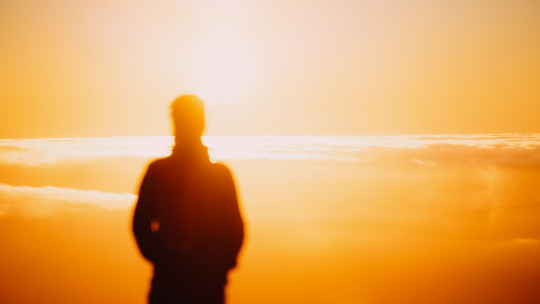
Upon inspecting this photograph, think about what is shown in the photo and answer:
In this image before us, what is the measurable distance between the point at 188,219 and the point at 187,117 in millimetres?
570

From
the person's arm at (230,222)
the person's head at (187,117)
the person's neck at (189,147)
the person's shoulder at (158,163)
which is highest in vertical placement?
the person's head at (187,117)

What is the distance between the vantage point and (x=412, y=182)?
52.3 meters

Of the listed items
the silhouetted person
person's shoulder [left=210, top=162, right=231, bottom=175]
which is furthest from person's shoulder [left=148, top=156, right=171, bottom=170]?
person's shoulder [left=210, top=162, right=231, bottom=175]

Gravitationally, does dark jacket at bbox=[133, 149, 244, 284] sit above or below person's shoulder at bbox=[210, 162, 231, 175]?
below

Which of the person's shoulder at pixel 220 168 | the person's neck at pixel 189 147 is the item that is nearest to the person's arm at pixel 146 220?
the person's neck at pixel 189 147

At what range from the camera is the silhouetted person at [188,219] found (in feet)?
7.66

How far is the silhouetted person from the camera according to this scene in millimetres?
2336

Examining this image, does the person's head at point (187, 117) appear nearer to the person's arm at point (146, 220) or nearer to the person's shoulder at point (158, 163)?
the person's shoulder at point (158, 163)

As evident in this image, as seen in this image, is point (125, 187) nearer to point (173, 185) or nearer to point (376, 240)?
point (376, 240)

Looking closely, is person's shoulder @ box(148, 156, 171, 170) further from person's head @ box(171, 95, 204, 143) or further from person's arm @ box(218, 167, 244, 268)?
person's arm @ box(218, 167, 244, 268)

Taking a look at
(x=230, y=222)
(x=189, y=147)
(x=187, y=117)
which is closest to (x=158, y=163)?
(x=189, y=147)

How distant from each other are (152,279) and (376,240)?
24.0 m

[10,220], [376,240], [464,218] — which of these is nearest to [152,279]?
[376,240]

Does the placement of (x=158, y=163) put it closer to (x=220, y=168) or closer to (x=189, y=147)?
(x=189, y=147)
